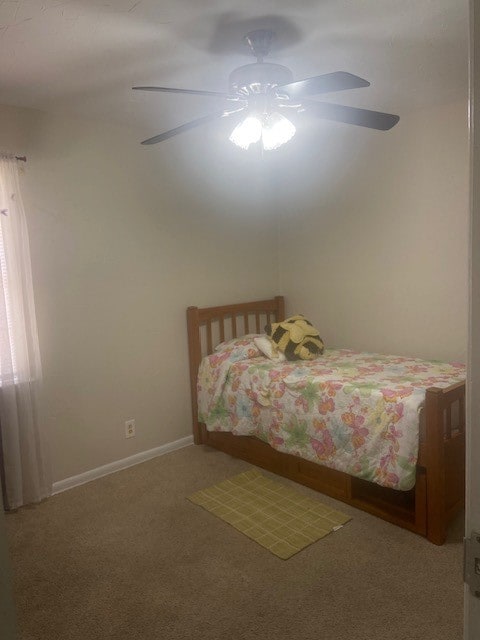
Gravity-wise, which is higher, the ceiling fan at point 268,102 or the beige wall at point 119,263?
the ceiling fan at point 268,102

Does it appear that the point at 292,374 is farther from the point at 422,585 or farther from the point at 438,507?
the point at 422,585

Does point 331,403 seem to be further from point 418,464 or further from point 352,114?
point 352,114

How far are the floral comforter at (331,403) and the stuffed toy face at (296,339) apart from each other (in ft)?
0.33

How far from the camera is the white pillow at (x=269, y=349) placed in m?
3.45

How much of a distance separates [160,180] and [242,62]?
1300mm

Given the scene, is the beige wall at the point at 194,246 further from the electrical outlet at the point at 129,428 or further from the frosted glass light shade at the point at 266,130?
the frosted glass light shade at the point at 266,130

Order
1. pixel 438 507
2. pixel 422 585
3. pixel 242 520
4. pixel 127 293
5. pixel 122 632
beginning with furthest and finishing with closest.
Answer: pixel 127 293
pixel 242 520
pixel 438 507
pixel 422 585
pixel 122 632

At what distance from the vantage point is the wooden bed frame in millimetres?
2371

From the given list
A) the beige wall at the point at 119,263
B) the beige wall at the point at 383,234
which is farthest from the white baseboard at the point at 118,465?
the beige wall at the point at 383,234

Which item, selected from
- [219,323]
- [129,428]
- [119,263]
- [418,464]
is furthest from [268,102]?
[129,428]

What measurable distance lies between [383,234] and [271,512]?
7.06 ft

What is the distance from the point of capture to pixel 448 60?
96.3 inches

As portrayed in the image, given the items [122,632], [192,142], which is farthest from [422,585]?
[192,142]

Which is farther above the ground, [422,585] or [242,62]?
[242,62]
